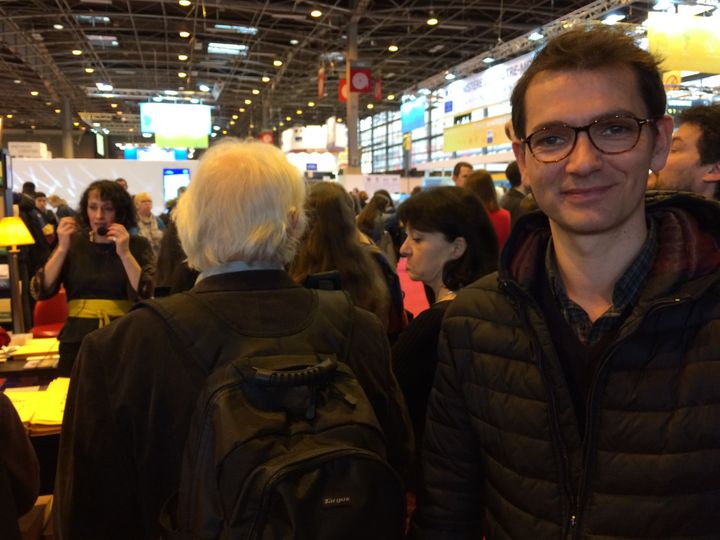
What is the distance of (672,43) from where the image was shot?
23.9 feet

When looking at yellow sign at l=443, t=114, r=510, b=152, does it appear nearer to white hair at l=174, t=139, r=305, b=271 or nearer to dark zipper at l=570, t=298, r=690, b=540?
white hair at l=174, t=139, r=305, b=271

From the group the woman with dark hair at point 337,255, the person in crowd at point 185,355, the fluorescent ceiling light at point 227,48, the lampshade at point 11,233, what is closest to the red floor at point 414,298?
the lampshade at point 11,233

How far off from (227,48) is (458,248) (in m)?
16.4

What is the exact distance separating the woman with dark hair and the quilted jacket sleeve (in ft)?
4.08

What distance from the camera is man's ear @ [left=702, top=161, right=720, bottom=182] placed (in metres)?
2.32

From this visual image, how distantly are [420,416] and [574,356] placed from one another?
0.77m

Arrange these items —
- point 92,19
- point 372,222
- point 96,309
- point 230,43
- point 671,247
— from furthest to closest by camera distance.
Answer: point 230,43 < point 92,19 < point 372,222 < point 96,309 < point 671,247

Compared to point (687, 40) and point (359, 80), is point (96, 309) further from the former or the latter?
point (359, 80)

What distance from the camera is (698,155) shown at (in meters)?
2.34

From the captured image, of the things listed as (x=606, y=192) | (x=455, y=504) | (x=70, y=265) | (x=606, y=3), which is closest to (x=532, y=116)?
(x=606, y=192)

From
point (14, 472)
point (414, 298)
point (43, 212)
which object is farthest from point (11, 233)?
point (414, 298)

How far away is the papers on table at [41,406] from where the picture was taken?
2277 millimetres

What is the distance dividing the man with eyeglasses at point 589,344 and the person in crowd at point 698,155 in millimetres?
1335

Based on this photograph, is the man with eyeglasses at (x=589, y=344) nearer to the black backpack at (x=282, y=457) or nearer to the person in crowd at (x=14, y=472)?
the black backpack at (x=282, y=457)
